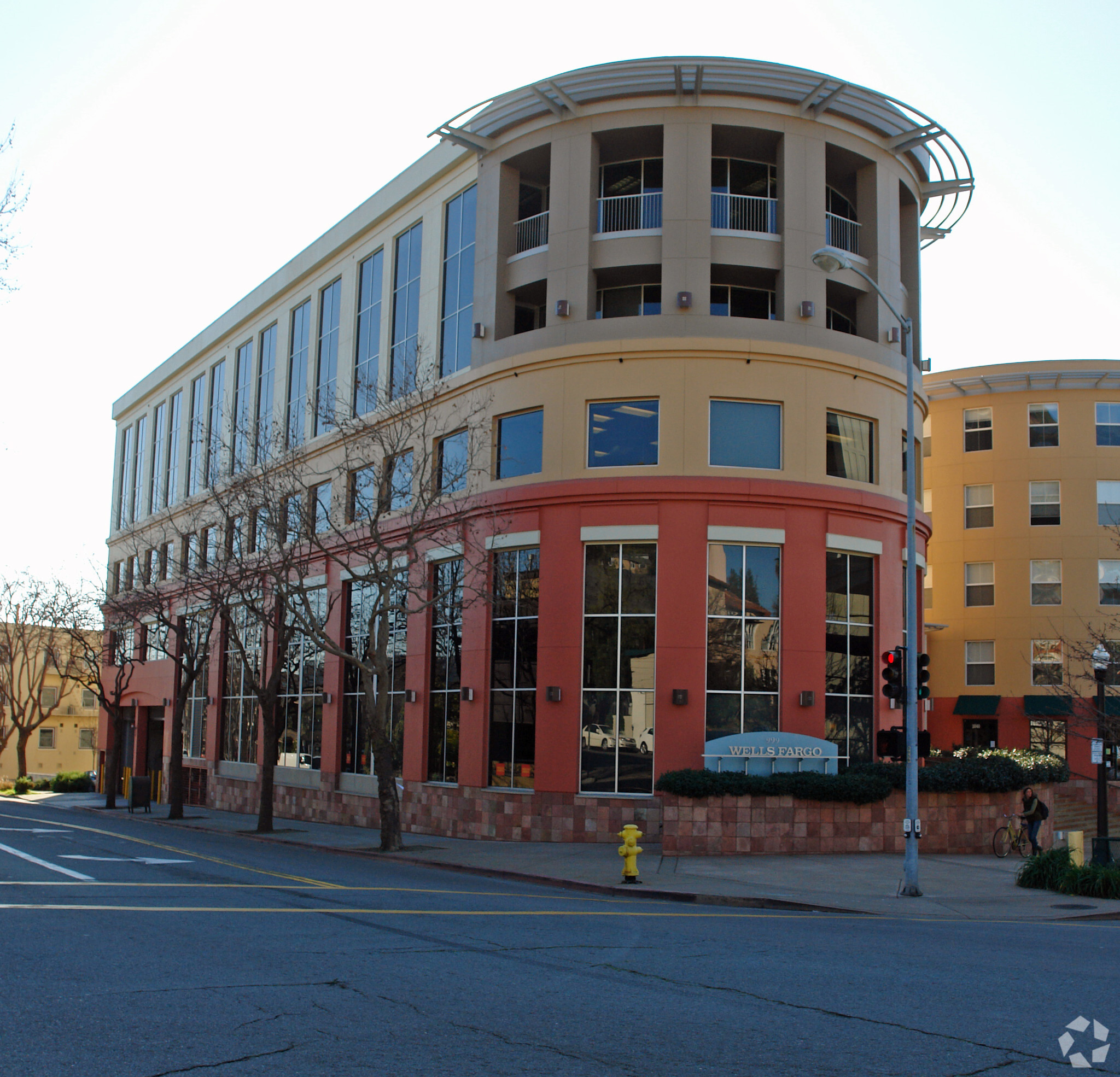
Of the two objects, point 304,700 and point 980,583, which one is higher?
point 980,583

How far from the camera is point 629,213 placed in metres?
27.7

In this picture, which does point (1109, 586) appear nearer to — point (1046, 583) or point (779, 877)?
point (1046, 583)

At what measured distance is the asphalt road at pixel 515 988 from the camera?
7020mm

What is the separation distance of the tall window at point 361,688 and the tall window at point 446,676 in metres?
1.47

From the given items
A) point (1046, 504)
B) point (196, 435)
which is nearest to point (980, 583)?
point (1046, 504)

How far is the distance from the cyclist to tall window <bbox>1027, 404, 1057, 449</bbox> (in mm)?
25446

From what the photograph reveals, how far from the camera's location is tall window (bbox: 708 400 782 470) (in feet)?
85.3

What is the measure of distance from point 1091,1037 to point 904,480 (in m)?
22.3

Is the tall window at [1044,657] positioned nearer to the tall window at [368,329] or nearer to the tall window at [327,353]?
the tall window at [368,329]

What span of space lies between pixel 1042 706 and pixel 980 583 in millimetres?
5458

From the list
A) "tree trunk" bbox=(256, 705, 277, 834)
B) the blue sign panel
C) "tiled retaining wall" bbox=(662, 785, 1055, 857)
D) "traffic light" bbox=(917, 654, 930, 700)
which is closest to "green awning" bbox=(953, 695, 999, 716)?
"tiled retaining wall" bbox=(662, 785, 1055, 857)

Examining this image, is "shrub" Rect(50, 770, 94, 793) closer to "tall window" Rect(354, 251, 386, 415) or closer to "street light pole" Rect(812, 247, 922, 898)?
"tall window" Rect(354, 251, 386, 415)

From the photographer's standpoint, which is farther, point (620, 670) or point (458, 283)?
point (458, 283)

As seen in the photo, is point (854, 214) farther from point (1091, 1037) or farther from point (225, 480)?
point (1091, 1037)
